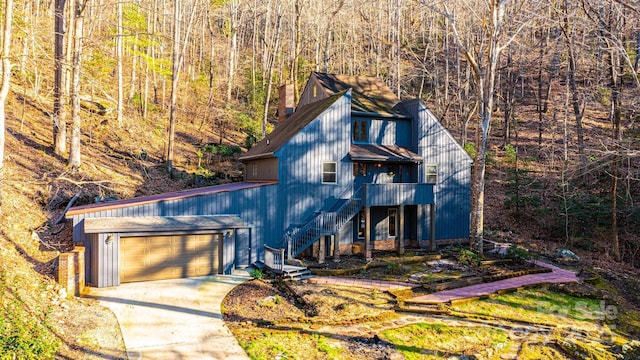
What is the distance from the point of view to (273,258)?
16484mm

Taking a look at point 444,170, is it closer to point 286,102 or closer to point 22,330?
point 286,102

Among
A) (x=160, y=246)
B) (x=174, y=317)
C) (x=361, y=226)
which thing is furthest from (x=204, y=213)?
(x=361, y=226)

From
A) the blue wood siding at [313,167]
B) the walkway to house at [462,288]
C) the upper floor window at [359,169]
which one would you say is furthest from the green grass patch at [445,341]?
the upper floor window at [359,169]

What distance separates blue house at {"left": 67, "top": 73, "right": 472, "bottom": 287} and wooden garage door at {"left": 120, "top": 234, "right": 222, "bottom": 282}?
37 millimetres

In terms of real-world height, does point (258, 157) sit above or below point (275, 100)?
below

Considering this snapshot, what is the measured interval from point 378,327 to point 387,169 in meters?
11.9

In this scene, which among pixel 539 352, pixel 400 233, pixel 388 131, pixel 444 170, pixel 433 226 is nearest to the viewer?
pixel 539 352

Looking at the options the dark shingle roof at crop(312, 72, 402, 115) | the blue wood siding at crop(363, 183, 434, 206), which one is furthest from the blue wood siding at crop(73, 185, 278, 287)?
the dark shingle roof at crop(312, 72, 402, 115)

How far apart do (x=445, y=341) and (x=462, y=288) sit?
502cm

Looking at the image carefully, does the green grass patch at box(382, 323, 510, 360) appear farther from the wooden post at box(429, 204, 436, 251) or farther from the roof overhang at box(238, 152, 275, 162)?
the roof overhang at box(238, 152, 275, 162)

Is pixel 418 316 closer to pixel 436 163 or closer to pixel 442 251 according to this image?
pixel 442 251

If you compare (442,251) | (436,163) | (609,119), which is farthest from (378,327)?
(609,119)

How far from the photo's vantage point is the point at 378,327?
10.7 metres

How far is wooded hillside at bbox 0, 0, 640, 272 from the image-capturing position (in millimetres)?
16922
